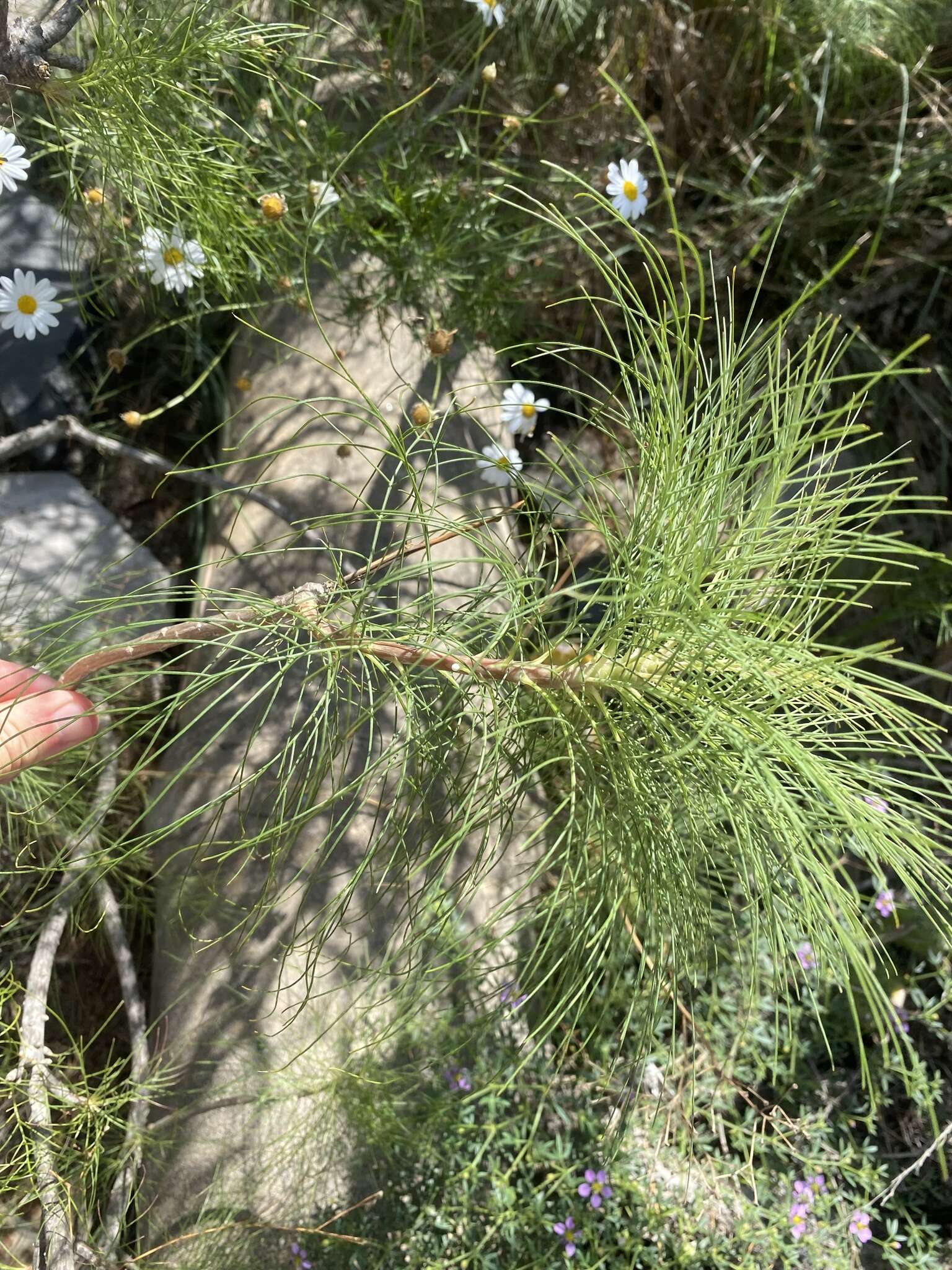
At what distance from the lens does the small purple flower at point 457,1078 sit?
4.86 ft

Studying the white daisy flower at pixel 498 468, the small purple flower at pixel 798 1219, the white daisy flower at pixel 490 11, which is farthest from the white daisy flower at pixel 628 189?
the small purple flower at pixel 798 1219

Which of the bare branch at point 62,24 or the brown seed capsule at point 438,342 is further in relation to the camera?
the brown seed capsule at point 438,342

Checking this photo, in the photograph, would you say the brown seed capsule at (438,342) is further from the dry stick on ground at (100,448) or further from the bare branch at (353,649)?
the bare branch at (353,649)

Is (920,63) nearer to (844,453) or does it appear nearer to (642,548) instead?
(844,453)

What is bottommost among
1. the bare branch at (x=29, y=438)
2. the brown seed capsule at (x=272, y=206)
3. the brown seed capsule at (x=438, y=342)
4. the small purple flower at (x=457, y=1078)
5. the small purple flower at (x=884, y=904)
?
the small purple flower at (x=457, y=1078)

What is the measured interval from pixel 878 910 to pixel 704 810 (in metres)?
0.98

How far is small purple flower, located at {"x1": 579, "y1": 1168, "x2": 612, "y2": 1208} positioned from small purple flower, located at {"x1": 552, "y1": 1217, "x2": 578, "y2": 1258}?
0.13ft

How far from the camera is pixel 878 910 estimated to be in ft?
5.62

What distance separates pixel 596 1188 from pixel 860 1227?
41cm

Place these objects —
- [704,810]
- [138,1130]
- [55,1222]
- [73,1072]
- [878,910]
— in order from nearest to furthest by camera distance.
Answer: [704,810], [55,1222], [138,1130], [73,1072], [878,910]

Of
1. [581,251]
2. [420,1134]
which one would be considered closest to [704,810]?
[420,1134]

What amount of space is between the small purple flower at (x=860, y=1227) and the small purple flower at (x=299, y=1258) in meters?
0.80

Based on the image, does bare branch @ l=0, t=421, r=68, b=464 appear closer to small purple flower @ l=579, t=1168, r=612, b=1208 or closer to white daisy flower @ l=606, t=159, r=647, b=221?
white daisy flower @ l=606, t=159, r=647, b=221

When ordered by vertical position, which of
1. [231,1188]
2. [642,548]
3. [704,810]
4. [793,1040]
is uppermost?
[642,548]
